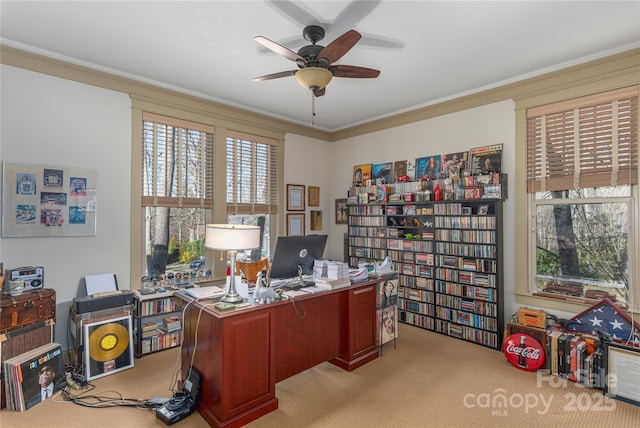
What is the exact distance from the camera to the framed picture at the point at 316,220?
5.65 metres

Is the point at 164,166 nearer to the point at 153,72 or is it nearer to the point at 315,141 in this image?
the point at 153,72

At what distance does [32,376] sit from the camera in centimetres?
251

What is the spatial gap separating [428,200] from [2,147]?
4.59m

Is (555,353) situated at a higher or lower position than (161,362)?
higher

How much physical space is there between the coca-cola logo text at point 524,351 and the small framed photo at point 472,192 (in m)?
1.64

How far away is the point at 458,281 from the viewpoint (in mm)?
3939

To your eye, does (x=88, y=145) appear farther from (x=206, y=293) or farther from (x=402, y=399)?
(x=402, y=399)

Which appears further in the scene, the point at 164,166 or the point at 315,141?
the point at 315,141

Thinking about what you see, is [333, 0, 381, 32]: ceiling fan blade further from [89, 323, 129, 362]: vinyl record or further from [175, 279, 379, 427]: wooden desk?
[89, 323, 129, 362]: vinyl record

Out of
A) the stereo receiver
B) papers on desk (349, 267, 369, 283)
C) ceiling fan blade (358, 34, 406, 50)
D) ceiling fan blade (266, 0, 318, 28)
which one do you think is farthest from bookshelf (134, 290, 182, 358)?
ceiling fan blade (358, 34, 406, 50)

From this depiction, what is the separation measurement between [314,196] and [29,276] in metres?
3.89

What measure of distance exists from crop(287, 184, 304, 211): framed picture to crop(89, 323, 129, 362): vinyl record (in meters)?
2.87

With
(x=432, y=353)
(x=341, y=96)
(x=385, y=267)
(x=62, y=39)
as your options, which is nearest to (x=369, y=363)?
(x=432, y=353)

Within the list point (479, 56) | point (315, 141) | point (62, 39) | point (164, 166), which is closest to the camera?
point (62, 39)
